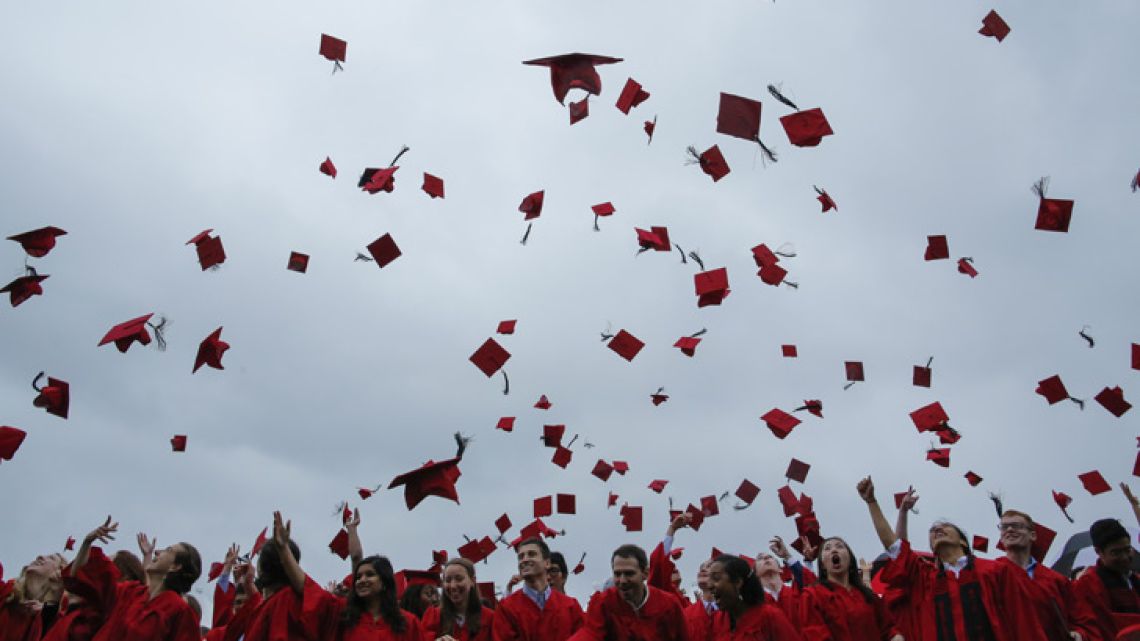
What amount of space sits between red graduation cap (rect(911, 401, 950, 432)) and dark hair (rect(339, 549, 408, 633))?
6.79 metres

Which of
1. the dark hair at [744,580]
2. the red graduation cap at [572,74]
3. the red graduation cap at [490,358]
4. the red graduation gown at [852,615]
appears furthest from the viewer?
the red graduation cap at [490,358]

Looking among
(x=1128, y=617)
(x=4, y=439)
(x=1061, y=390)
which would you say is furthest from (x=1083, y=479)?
(x=4, y=439)

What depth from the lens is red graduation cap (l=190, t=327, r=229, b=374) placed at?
906 cm

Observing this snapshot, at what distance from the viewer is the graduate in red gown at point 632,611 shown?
234 inches

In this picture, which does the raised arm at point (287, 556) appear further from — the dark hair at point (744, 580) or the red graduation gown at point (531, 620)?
the dark hair at point (744, 580)

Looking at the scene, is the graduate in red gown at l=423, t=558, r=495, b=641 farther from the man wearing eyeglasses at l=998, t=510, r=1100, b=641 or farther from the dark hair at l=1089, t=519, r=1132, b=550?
the dark hair at l=1089, t=519, r=1132, b=550

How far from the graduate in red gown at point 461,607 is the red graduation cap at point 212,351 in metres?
3.99

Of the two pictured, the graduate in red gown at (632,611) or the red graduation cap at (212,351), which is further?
the red graduation cap at (212,351)

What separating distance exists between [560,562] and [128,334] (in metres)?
4.59

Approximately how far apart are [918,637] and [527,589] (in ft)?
9.65

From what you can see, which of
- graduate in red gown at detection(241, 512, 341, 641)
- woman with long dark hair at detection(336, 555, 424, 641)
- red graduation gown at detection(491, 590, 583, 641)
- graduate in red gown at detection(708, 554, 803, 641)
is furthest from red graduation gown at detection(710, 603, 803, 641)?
graduate in red gown at detection(241, 512, 341, 641)

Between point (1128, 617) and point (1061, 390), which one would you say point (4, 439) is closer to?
Result: point (1128, 617)

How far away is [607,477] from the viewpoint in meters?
12.1

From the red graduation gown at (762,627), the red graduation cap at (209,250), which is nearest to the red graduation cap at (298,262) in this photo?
the red graduation cap at (209,250)
